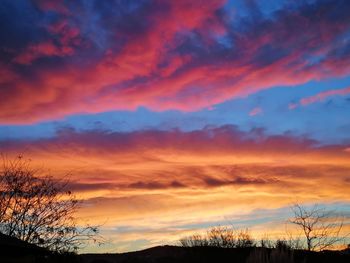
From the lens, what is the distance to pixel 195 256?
19.6 metres

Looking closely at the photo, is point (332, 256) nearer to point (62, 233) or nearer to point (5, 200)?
point (62, 233)

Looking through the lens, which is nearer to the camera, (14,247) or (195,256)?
(14,247)

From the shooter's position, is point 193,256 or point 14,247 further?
point 193,256

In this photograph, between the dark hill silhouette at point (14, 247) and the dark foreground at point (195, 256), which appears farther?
the dark foreground at point (195, 256)

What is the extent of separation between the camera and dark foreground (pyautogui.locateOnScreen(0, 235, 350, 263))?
12781mm

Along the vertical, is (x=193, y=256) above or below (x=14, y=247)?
above

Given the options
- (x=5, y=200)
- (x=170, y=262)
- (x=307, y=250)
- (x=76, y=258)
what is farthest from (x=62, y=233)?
(x=307, y=250)

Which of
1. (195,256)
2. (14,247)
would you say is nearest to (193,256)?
(195,256)

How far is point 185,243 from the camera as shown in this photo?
71.8 ft

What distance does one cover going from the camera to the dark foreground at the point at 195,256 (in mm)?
12781

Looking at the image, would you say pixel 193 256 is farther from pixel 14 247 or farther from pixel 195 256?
pixel 14 247

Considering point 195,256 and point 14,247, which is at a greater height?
point 195,256

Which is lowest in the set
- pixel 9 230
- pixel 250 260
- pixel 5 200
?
pixel 250 260

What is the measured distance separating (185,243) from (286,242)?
16.0ft
